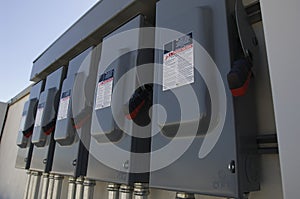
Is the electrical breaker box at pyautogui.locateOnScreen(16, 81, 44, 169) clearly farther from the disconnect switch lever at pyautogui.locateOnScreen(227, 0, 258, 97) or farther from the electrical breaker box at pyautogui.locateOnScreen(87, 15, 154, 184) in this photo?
the disconnect switch lever at pyautogui.locateOnScreen(227, 0, 258, 97)

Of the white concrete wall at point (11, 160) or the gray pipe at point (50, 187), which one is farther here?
the white concrete wall at point (11, 160)

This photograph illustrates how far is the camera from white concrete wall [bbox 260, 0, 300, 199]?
274 mm

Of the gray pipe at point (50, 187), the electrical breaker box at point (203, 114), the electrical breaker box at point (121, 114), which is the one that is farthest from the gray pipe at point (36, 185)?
the electrical breaker box at point (203, 114)

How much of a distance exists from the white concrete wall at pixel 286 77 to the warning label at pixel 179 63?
171mm

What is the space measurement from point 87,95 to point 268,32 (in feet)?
1.99

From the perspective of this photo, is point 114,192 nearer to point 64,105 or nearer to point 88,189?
point 88,189

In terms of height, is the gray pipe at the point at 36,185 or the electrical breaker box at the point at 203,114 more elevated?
the electrical breaker box at the point at 203,114

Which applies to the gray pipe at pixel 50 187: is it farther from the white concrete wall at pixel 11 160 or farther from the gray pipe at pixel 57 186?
the white concrete wall at pixel 11 160

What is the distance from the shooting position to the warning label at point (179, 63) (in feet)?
1.56

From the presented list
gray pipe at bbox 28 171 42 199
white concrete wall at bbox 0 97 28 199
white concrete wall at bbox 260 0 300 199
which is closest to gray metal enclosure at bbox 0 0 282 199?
white concrete wall at bbox 260 0 300 199

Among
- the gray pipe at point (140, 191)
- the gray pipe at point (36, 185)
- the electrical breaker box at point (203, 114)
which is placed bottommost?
the gray pipe at point (36, 185)

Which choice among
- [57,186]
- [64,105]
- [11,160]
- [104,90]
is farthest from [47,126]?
[11,160]

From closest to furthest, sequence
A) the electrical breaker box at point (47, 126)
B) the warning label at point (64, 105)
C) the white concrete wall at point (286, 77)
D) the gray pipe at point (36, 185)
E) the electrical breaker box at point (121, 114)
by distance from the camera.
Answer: the white concrete wall at point (286, 77) → the electrical breaker box at point (121, 114) → the warning label at point (64, 105) → the electrical breaker box at point (47, 126) → the gray pipe at point (36, 185)

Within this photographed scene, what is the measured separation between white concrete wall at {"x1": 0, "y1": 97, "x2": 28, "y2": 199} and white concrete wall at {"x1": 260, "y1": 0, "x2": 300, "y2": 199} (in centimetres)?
167
